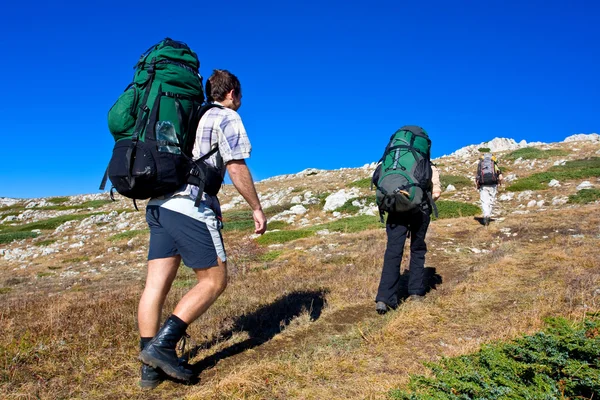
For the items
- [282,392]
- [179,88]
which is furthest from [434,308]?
[179,88]

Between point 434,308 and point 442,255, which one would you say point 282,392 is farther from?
point 442,255

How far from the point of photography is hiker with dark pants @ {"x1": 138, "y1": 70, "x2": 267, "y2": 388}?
314 centimetres

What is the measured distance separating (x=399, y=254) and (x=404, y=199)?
0.74m

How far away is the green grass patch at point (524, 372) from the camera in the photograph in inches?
90.4

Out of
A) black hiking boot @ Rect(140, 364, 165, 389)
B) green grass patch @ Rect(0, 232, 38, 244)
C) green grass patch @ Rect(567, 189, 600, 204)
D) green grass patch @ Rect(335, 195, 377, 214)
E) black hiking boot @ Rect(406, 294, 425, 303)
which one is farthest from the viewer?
green grass patch @ Rect(0, 232, 38, 244)

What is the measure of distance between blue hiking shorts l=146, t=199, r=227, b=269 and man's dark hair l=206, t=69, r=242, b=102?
1.06m

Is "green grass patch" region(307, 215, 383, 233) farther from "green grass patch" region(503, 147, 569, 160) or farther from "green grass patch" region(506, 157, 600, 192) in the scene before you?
"green grass patch" region(503, 147, 569, 160)

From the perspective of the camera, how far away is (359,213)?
51.0 ft

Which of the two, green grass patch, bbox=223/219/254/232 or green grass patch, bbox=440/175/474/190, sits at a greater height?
green grass patch, bbox=440/175/474/190

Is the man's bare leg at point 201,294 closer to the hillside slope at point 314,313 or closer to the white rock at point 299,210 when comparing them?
the hillside slope at point 314,313

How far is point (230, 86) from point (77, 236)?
60.3ft

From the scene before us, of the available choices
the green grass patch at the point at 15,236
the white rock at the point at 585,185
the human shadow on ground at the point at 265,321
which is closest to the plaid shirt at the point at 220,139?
the human shadow on ground at the point at 265,321

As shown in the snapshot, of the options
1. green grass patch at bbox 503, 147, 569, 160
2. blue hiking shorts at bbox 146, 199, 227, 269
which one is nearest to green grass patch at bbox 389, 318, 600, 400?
blue hiking shorts at bbox 146, 199, 227, 269

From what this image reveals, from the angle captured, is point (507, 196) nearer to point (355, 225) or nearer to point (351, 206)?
point (351, 206)
